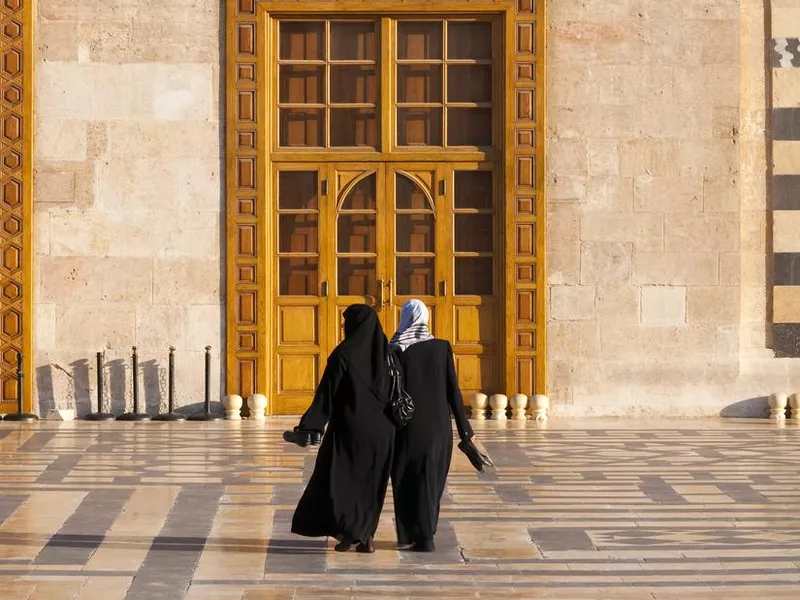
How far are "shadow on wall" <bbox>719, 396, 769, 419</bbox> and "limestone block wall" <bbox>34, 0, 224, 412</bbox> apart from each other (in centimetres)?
392

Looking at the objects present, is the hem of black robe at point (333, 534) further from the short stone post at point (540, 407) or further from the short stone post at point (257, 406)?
the short stone post at point (540, 407)

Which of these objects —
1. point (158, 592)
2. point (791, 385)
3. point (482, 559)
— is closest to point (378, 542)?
point (482, 559)

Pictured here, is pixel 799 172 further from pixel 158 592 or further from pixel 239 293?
pixel 158 592

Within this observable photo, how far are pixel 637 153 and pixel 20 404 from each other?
5058mm

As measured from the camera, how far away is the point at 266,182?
12.0m

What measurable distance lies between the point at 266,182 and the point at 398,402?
19.0 feet

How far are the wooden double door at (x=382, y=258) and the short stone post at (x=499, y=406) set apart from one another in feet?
0.80

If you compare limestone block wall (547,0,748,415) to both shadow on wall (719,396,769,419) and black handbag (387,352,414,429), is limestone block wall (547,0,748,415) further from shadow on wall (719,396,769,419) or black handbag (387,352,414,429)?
black handbag (387,352,414,429)

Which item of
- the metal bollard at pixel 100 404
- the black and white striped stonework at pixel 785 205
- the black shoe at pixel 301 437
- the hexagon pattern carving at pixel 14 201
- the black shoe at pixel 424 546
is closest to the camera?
the black shoe at pixel 301 437

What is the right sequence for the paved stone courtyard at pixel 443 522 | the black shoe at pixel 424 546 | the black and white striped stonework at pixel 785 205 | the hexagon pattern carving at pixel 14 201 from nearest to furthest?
the paved stone courtyard at pixel 443 522
the black shoe at pixel 424 546
the hexagon pattern carving at pixel 14 201
the black and white striped stonework at pixel 785 205

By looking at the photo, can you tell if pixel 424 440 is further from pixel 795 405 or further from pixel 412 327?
pixel 795 405

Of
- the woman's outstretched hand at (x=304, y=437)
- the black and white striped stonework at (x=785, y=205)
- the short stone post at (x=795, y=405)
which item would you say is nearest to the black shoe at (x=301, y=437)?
the woman's outstretched hand at (x=304, y=437)

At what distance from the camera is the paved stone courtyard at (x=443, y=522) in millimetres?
5766

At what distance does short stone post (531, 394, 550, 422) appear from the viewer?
1186 centimetres
